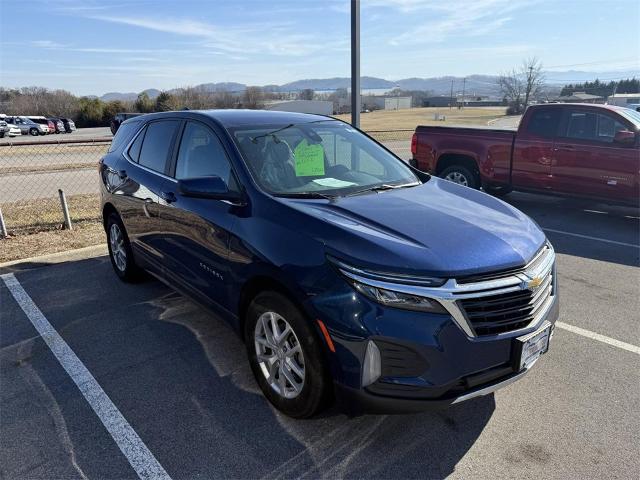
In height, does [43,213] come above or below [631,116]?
below

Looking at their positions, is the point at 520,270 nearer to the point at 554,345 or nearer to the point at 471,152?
the point at 554,345

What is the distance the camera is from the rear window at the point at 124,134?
16.4 feet

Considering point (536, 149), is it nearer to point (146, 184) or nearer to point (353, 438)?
point (146, 184)

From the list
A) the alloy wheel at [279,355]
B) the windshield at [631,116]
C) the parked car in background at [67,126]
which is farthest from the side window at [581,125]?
the parked car in background at [67,126]

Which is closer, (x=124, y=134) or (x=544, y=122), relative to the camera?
(x=124, y=134)

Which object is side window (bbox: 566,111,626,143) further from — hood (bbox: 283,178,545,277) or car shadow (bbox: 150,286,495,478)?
car shadow (bbox: 150,286,495,478)

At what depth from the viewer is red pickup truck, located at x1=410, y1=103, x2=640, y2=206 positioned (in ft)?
24.7

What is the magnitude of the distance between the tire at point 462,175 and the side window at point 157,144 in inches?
241

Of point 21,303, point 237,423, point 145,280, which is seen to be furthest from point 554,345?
point 21,303

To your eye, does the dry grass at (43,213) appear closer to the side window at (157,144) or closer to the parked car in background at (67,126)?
the side window at (157,144)

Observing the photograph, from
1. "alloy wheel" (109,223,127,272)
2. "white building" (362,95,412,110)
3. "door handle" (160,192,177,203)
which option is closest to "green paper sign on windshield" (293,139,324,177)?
"door handle" (160,192,177,203)

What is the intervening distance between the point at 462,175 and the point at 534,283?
23.4 feet

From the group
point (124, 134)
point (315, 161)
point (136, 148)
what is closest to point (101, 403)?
point (315, 161)

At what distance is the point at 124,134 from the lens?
521cm
